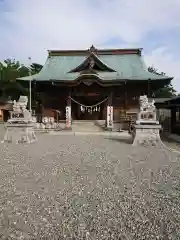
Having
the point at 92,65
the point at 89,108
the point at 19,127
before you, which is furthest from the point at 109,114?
the point at 19,127

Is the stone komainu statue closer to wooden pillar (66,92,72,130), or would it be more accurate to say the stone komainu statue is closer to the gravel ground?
the gravel ground

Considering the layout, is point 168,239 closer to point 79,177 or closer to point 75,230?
point 75,230

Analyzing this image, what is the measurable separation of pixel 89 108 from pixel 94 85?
12.3 ft

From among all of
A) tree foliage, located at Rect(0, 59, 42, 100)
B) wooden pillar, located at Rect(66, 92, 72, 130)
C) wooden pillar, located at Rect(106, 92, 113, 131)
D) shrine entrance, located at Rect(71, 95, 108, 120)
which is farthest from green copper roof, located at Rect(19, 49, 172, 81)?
tree foliage, located at Rect(0, 59, 42, 100)

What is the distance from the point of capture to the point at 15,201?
4.69m

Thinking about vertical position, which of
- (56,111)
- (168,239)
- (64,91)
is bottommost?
(168,239)

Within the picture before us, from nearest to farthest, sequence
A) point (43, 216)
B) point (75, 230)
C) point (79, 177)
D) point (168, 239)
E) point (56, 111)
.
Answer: point (168, 239)
point (75, 230)
point (43, 216)
point (79, 177)
point (56, 111)

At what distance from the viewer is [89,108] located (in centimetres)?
2919

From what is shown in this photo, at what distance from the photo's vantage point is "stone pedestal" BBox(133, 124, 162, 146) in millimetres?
13320

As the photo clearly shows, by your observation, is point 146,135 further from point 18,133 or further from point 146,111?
point 18,133

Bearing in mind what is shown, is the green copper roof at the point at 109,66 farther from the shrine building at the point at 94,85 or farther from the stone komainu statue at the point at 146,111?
the stone komainu statue at the point at 146,111

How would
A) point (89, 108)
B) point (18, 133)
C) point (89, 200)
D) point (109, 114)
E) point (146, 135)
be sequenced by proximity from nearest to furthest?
point (89, 200) < point (146, 135) < point (18, 133) < point (109, 114) < point (89, 108)

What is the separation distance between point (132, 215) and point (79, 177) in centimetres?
257

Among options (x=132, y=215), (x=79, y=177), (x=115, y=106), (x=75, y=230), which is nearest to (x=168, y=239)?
(x=132, y=215)
